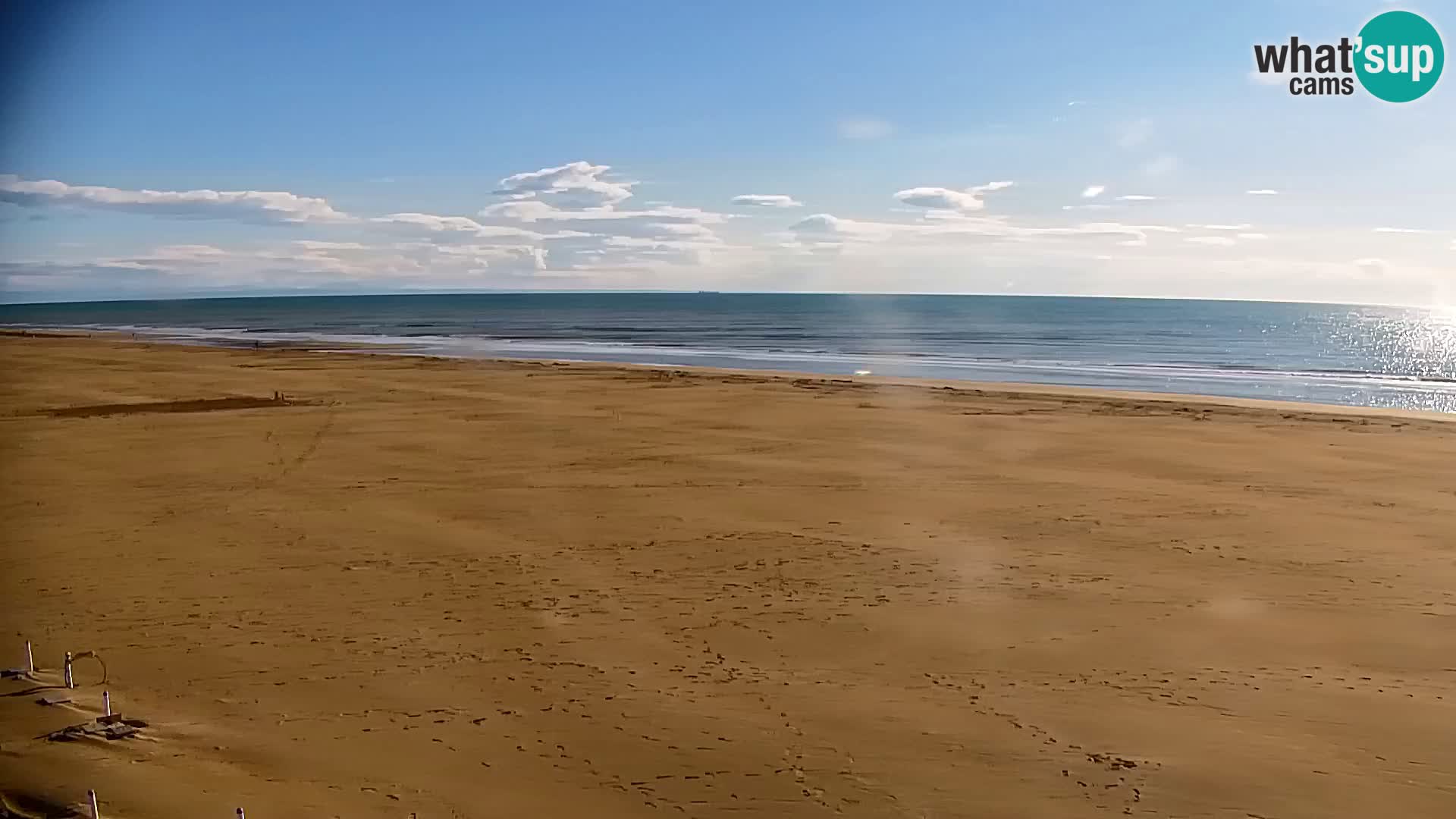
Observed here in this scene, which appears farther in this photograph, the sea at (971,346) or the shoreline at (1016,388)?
the sea at (971,346)

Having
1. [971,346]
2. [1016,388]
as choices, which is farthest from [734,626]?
[971,346]

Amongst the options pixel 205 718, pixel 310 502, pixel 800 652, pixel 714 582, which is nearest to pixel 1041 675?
pixel 800 652

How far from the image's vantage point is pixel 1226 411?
23922 millimetres

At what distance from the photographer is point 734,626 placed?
28.0 feet

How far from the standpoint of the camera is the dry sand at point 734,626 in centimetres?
586

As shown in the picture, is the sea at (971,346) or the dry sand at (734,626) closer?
the dry sand at (734,626)

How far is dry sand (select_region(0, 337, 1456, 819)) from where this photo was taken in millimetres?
5863

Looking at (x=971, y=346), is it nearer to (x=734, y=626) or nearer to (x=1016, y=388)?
(x=1016, y=388)

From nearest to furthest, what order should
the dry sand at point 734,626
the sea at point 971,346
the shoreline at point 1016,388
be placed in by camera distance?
1. the dry sand at point 734,626
2. the shoreline at point 1016,388
3. the sea at point 971,346

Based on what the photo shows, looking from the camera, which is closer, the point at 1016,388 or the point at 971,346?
the point at 1016,388

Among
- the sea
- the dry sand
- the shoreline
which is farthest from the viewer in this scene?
the sea

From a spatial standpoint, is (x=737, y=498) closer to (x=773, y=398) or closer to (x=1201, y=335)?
(x=773, y=398)

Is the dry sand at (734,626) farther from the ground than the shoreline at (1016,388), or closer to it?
closer to it

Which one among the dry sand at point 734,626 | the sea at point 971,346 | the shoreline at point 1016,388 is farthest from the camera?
the sea at point 971,346
